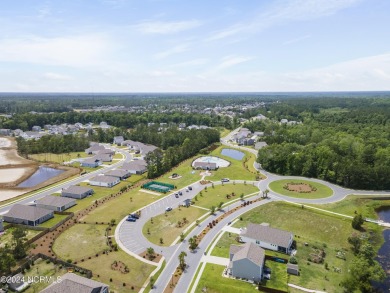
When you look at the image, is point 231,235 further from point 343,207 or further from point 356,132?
point 356,132

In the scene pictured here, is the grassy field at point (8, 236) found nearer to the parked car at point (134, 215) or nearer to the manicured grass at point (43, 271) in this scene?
the manicured grass at point (43, 271)

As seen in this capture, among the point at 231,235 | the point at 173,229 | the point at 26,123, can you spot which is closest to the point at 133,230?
the point at 173,229

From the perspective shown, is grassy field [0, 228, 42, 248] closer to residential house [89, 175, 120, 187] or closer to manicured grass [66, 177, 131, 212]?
manicured grass [66, 177, 131, 212]

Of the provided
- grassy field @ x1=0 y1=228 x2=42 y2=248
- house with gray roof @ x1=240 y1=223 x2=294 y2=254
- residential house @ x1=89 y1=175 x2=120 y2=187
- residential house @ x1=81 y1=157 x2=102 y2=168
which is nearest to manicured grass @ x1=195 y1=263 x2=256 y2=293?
house with gray roof @ x1=240 y1=223 x2=294 y2=254

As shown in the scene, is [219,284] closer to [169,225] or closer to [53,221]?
[169,225]

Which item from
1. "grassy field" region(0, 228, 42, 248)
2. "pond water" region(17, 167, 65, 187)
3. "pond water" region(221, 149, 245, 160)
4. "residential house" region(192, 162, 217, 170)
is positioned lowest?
"pond water" region(17, 167, 65, 187)
